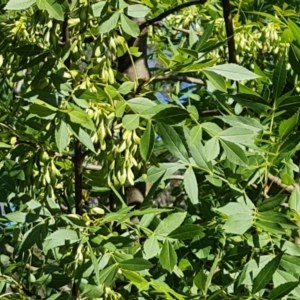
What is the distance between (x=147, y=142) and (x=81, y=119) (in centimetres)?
12

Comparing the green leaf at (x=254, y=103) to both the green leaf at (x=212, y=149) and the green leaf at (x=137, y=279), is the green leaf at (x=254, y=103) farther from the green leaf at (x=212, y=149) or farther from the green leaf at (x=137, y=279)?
the green leaf at (x=137, y=279)

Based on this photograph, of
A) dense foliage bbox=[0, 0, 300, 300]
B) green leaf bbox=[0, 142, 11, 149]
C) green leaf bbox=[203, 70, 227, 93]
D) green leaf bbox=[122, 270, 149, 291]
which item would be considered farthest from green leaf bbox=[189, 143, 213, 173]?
green leaf bbox=[0, 142, 11, 149]

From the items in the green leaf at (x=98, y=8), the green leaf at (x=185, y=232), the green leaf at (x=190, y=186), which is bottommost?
the green leaf at (x=185, y=232)

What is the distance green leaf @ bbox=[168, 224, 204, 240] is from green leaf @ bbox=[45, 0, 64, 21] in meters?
0.40

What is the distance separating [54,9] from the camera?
0.94m

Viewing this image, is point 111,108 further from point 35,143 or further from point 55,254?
point 55,254

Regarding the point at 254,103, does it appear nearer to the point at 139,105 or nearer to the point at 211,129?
the point at 211,129

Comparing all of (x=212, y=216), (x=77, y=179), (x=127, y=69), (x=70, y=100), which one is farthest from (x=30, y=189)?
(x=127, y=69)

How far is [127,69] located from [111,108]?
567 millimetres

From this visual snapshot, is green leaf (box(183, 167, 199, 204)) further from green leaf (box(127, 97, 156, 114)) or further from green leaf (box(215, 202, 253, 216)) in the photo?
green leaf (box(127, 97, 156, 114))

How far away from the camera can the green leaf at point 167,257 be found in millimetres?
1052

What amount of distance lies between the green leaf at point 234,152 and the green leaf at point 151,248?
189mm

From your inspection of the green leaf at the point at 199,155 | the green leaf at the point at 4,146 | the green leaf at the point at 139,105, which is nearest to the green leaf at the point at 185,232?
the green leaf at the point at 199,155

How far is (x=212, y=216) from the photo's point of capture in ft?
4.34
